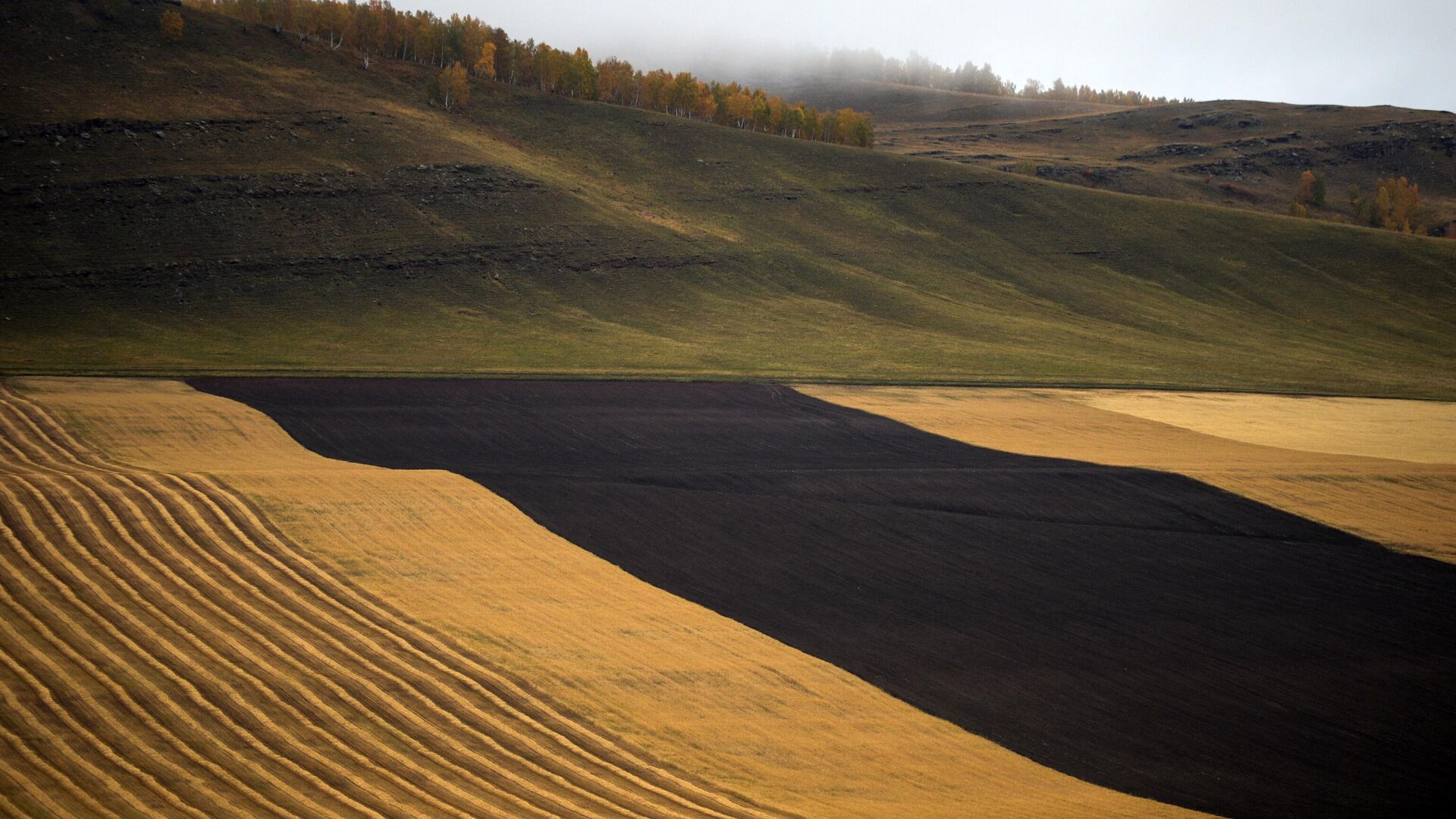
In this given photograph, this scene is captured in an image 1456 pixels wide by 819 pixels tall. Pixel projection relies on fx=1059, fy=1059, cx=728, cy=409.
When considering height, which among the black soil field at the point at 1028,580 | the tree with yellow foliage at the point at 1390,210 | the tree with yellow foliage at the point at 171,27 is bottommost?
the black soil field at the point at 1028,580

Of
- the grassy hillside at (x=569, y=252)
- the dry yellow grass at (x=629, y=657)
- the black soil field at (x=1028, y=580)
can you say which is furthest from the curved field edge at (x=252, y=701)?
the grassy hillside at (x=569, y=252)

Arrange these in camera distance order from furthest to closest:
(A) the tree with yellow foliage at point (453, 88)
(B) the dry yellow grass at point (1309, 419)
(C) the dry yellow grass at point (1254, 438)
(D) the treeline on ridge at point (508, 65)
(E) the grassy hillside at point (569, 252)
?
(D) the treeline on ridge at point (508, 65) < (A) the tree with yellow foliage at point (453, 88) < (E) the grassy hillside at point (569, 252) < (B) the dry yellow grass at point (1309, 419) < (C) the dry yellow grass at point (1254, 438)

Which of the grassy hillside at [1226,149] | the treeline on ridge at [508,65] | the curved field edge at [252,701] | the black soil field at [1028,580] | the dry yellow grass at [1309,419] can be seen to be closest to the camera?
the curved field edge at [252,701]

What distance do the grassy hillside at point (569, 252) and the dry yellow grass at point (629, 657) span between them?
68.8 ft

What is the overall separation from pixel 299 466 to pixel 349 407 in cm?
992

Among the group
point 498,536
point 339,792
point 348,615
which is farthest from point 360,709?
point 498,536

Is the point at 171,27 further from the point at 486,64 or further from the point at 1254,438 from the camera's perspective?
the point at 1254,438

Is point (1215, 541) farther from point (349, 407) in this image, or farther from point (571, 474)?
point (349, 407)

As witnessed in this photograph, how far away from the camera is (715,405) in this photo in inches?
1871

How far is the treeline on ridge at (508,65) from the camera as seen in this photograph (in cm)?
11050

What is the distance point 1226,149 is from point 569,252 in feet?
397

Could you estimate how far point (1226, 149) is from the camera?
158 metres

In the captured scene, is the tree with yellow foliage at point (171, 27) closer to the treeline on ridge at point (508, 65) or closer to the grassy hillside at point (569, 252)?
the grassy hillside at point (569, 252)

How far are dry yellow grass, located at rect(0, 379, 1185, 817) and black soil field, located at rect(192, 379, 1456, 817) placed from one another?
100 centimetres
